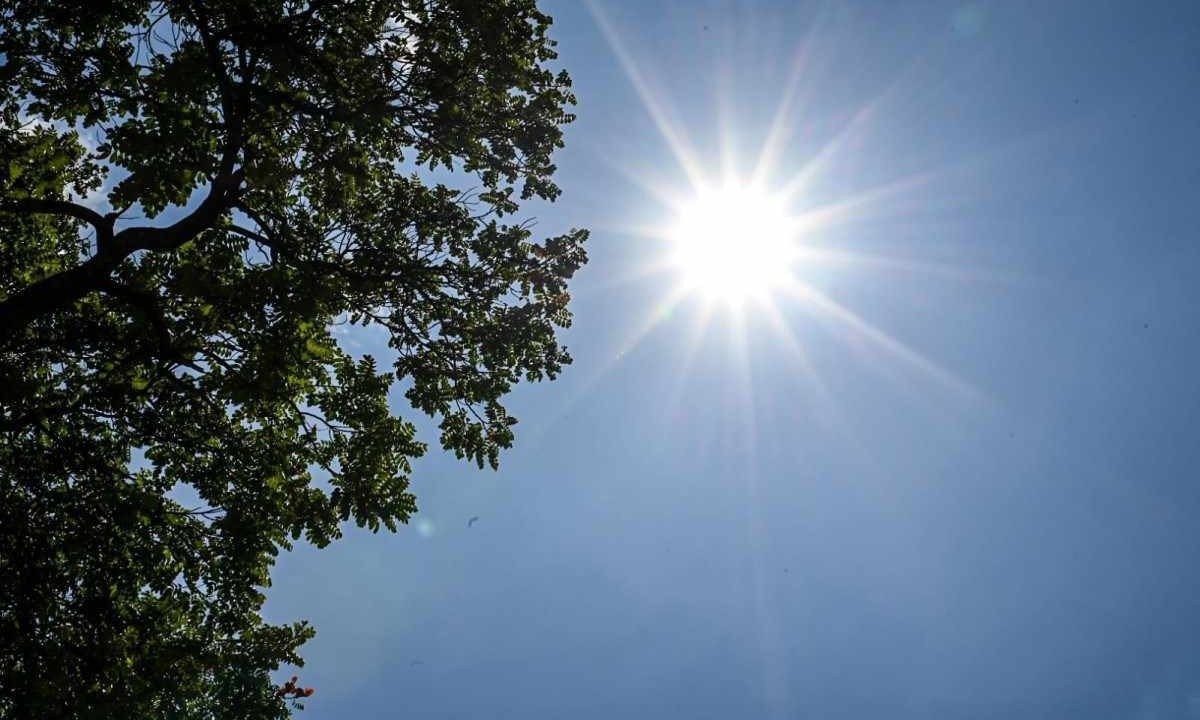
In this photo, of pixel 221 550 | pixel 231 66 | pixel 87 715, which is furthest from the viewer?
pixel 221 550

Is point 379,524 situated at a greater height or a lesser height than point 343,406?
lesser

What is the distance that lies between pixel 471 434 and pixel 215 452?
15.1ft

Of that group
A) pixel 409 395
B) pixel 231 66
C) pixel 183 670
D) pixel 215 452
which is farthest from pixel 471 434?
pixel 231 66

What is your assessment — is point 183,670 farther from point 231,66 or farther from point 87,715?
point 231,66

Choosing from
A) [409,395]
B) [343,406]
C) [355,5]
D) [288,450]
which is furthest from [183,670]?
[355,5]

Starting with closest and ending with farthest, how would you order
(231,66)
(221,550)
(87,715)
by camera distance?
(87,715)
(231,66)
(221,550)

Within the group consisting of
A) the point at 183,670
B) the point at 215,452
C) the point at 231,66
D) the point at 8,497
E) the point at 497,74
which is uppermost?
the point at 497,74

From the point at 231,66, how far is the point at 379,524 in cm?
775

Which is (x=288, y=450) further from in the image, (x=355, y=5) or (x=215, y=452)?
(x=355, y=5)

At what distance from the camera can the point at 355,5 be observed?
10.7 metres

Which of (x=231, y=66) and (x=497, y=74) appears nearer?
(x=231, y=66)

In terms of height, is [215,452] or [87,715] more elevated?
[215,452]

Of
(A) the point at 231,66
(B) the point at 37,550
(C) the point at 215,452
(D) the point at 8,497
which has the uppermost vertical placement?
(A) the point at 231,66

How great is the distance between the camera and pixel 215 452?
11367mm
